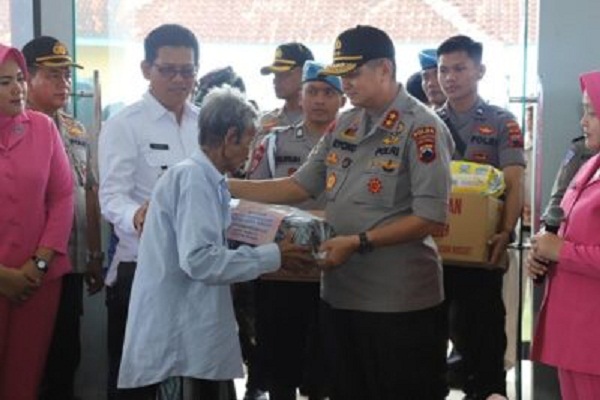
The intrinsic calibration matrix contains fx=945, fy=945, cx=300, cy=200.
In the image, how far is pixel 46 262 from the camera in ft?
11.2

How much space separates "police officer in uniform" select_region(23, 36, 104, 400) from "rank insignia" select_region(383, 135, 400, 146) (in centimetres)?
146

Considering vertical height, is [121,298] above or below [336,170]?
below

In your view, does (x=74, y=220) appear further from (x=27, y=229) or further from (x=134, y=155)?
(x=134, y=155)

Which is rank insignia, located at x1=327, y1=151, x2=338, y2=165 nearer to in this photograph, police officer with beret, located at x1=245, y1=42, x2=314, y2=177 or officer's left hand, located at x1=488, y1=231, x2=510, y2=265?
officer's left hand, located at x1=488, y1=231, x2=510, y2=265

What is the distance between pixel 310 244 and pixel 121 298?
921 mm

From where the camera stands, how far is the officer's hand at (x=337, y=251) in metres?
Answer: 2.82

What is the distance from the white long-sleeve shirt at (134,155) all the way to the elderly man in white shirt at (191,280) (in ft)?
2.20

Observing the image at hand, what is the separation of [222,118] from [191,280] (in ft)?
1.51

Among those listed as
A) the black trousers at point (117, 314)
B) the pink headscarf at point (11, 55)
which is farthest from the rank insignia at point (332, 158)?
the pink headscarf at point (11, 55)

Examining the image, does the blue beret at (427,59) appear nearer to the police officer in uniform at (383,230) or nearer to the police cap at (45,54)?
the police officer in uniform at (383,230)

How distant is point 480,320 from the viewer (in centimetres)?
405

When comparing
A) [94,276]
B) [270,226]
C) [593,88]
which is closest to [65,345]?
[94,276]

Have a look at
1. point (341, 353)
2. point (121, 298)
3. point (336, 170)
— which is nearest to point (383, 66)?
point (336, 170)

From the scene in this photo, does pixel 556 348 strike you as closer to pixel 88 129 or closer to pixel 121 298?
pixel 121 298
